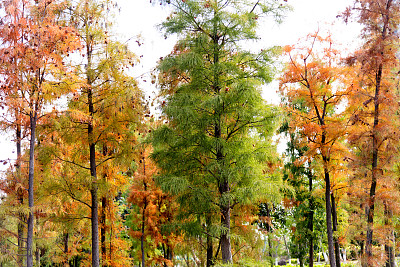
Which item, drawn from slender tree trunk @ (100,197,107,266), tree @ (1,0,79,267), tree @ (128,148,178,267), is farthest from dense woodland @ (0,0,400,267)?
tree @ (128,148,178,267)

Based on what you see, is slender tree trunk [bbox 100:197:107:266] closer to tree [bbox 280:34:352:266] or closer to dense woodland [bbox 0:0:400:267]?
dense woodland [bbox 0:0:400:267]

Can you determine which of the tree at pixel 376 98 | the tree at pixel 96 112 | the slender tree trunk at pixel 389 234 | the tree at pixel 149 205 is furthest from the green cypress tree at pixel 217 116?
the tree at pixel 149 205

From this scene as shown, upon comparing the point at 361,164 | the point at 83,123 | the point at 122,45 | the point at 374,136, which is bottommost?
the point at 361,164

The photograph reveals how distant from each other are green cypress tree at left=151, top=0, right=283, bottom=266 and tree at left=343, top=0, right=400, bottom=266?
2.56m

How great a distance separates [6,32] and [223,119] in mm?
6356

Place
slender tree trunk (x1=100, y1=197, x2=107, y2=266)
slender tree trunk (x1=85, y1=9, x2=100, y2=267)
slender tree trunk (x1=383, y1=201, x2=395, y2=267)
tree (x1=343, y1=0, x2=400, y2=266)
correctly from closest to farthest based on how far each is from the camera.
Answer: tree (x1=343, y1=0, x2=400, y2=266) < slender tree trunk (x1=383, y1=201, x2=395, y2=267) < slender tree trunk (x1=85, y1=9, x2=100, y2=267) < slender tree trunk (x1=100, y1=197, x2=107, y2=266)

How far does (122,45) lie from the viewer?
35.8ft

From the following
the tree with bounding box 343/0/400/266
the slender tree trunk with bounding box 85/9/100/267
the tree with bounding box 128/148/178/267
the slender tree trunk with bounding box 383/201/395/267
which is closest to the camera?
the tree with bounding box 343/0/400/266

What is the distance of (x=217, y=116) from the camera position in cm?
1041

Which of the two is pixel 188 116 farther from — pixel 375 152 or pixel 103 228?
pixel 103 228

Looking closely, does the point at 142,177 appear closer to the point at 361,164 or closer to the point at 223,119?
the point at 223,119

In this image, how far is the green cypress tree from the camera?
1001 centimetres

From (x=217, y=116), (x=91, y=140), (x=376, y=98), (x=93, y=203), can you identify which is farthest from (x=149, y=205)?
(x=376, y=98)

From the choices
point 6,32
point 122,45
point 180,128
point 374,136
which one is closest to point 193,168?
point 180,128
